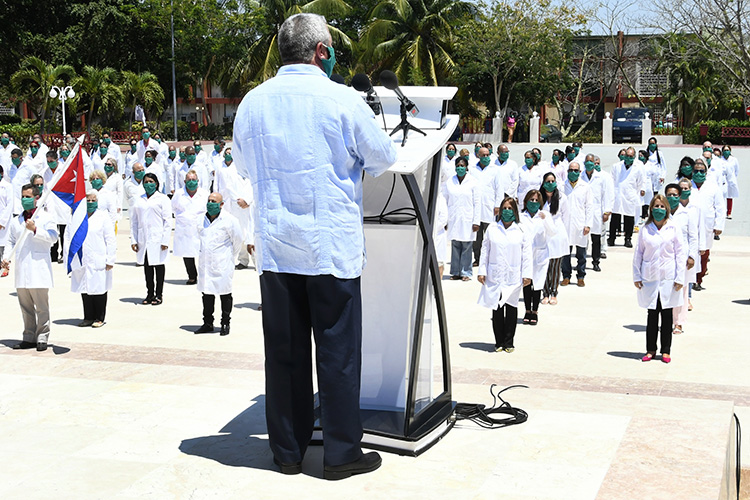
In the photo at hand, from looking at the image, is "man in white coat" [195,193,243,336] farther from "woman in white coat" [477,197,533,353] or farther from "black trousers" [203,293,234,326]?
"woman in white coat" [477,197,533,353]

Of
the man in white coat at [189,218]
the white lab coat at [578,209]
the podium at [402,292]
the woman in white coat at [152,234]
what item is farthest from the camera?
the white lab coat at [578,209]

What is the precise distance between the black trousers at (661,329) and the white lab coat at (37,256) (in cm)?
548

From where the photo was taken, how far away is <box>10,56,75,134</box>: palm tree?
38625 millimetres

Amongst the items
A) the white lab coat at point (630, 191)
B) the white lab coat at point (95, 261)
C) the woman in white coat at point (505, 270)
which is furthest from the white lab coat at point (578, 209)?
the white lab coat at point (95, 261)

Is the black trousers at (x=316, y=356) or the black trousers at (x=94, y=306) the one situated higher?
the black trousers at (x=316, y=356)

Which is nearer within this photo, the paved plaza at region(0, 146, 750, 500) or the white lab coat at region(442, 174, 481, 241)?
the paved plaza at region(0, 146, 750, 500)

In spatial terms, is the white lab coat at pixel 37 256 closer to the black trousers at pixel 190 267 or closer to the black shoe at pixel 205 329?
the black shoe at pixel 205 329

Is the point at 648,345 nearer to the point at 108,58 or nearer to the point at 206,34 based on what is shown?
the point at 206,34

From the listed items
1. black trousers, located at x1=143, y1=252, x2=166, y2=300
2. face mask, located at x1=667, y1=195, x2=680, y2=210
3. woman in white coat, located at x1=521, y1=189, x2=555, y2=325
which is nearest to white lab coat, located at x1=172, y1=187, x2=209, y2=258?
black trousers, located at x1=143, y1=252, x2=166, y2=300

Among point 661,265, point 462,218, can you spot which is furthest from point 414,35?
point 661,265

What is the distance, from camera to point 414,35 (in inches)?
1657

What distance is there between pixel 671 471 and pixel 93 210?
7.26 meters

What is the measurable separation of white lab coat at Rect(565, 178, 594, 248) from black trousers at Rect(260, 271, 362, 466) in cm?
896

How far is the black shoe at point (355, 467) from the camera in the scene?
5016mm
